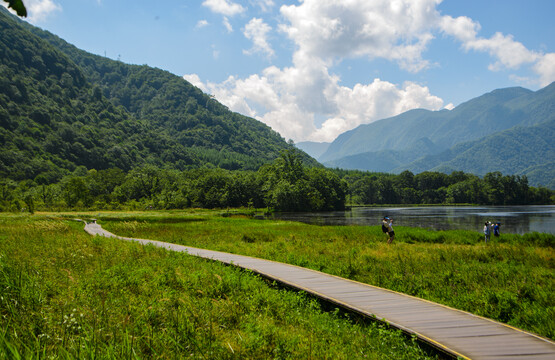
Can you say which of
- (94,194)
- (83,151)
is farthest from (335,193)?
(83,151)

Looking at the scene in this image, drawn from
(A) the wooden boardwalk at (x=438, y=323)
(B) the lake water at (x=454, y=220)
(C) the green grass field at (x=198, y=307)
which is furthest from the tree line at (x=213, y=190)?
(A) the wooden boardwalk at (x=438, y=323)

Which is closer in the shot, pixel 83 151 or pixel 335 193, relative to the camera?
pixel 335 193

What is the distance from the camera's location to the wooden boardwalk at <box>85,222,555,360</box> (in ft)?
19.7

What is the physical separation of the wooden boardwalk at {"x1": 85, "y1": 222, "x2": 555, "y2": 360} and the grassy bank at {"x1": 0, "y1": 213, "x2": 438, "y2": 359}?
0.46 meters

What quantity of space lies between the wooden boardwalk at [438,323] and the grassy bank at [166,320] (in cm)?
46

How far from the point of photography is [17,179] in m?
138

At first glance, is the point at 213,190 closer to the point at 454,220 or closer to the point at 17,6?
the point at 454,220

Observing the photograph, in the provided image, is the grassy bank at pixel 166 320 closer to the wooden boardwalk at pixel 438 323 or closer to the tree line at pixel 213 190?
the wooden boardwalk at pixel 438 323

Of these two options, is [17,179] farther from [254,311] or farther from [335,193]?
[254,311]

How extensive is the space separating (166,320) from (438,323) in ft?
19.3

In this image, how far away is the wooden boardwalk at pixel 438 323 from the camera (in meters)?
6.01

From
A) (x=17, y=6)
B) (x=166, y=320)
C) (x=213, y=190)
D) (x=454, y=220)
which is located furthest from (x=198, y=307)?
(x=213, y=190)

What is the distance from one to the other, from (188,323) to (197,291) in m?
2.38

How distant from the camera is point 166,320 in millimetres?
6863
